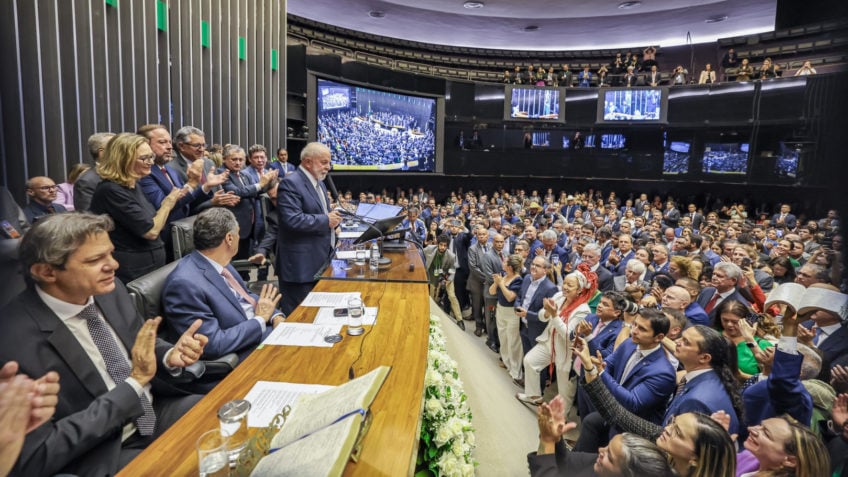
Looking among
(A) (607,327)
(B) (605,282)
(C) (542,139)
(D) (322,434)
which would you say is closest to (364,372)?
(D) (322,434)

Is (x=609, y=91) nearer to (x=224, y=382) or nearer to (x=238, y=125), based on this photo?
(x=238, y=125)

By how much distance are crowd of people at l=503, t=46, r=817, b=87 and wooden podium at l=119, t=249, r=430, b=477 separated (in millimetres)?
15348

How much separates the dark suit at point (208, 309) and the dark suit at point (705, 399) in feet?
6.59

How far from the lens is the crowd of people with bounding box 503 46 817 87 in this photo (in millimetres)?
14570

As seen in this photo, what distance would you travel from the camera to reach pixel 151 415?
5.99 feet

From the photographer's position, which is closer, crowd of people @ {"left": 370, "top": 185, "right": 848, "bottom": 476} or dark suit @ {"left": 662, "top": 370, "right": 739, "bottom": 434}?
crowd of people @ {"left": 370, "top": 185, "right": 848, "bottom": 476}

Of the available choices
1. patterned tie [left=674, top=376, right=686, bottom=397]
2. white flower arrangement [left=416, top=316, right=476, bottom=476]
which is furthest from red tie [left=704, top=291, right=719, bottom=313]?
white flower arrangement [left=416, top=316, right=476, bottom=476]

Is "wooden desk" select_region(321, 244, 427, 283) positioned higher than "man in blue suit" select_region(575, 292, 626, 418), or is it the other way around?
"wooden desk" select_region(321, 244, 427, 283)

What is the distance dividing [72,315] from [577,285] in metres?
3.49

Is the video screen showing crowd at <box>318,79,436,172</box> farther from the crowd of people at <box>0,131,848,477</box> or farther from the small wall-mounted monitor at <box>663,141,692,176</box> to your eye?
the small wall-mounted monitor at <box>663,141,692,176</box>

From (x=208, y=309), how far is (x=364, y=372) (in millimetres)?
896

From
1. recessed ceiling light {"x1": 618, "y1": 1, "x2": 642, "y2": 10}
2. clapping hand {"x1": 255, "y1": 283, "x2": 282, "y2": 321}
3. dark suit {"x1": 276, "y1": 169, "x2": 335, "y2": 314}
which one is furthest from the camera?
recessed ceiling light {"x1": 618, "y1": 1, "x2": 642, "y2": 10}

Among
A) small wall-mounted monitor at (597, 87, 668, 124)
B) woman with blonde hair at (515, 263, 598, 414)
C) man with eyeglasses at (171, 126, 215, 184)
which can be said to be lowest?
woman with blonde hair at (515, 263, 598, 414)

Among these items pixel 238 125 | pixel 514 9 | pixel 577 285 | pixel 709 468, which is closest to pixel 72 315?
pixel 709 468
